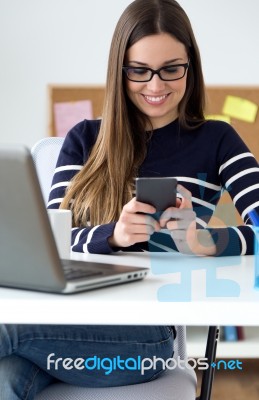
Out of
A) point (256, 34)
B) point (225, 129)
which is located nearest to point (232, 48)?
point (256, 34)

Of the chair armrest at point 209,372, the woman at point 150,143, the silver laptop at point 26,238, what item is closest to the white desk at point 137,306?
the silver laptop at point 26,238

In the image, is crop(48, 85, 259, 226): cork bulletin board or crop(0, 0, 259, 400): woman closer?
crop(0, 0, 259, 400): woman

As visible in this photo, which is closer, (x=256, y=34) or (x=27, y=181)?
(x=27, y=181)

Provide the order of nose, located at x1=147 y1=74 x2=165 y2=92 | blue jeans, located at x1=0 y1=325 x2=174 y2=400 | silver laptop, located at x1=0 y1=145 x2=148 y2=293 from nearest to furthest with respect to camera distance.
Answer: silver laptop, located at x1=0 y1=145 x2=148 y2=293 → blue jeans, located at x1=0 y1=325 x2=174 y2=400 → nose, located at x1=147 y1=74 x2=165 y2=92

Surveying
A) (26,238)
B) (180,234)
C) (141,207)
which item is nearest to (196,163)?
(180,234)

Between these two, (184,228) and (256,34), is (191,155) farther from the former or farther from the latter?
(256,34)

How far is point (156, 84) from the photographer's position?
1682mm

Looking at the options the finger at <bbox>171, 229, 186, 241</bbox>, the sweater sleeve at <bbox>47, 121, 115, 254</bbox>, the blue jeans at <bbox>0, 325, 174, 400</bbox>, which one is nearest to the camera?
the blue jeans at <bbox>0, 325, 174, 400</bbox>

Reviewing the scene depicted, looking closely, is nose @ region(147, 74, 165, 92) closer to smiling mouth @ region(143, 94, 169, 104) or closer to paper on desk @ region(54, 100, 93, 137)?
smiling mouth @ region(143, 94, 169, 104)

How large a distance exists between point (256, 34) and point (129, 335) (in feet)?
8.31

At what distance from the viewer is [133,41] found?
1.74 meters

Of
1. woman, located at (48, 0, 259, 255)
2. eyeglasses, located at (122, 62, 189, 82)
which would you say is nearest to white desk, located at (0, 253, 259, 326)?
woman, located at (48, 0, 259, 255)

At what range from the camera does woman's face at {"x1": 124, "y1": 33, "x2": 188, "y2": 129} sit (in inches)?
66.5

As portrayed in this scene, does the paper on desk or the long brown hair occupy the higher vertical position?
the long brown hair
